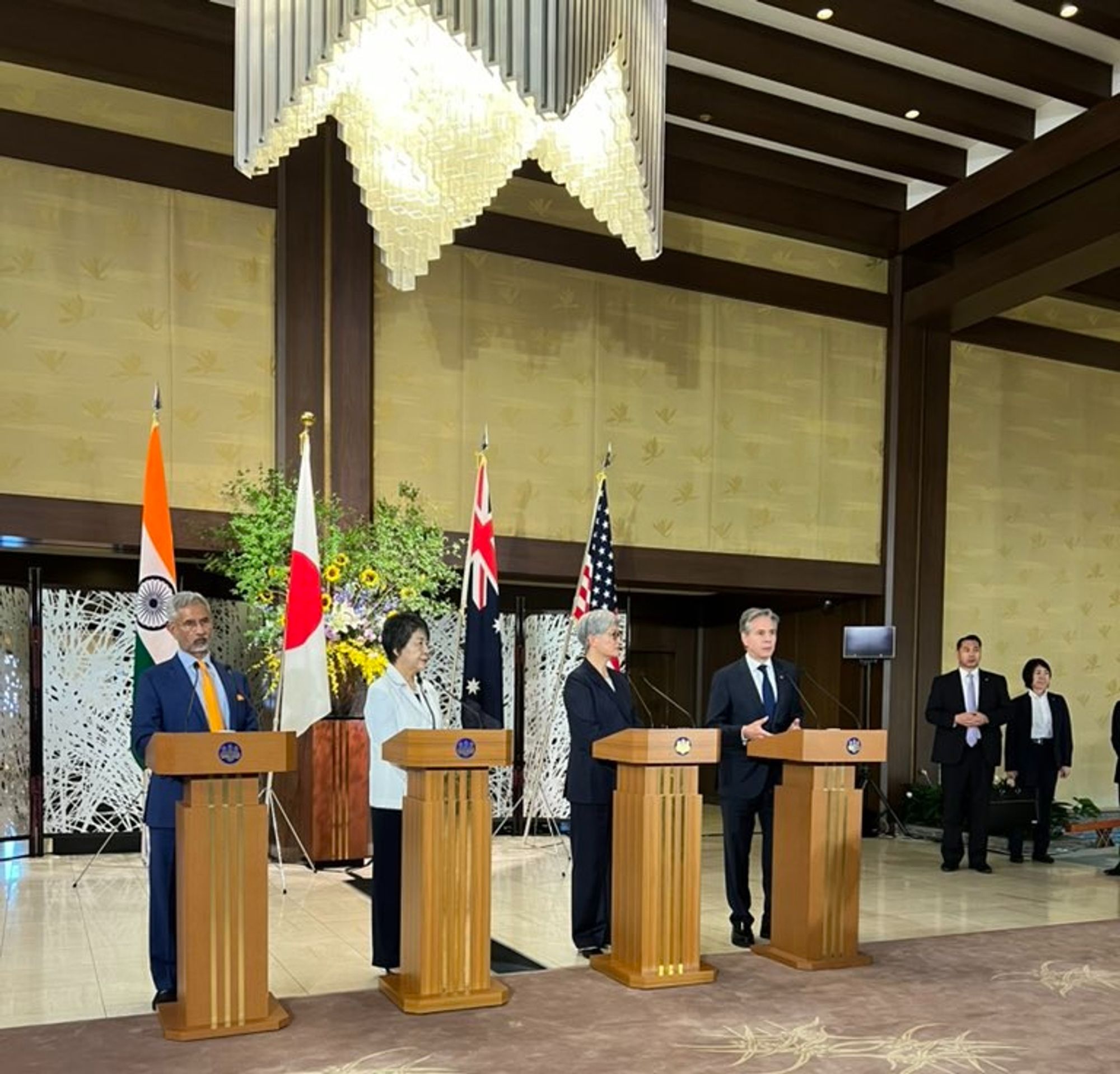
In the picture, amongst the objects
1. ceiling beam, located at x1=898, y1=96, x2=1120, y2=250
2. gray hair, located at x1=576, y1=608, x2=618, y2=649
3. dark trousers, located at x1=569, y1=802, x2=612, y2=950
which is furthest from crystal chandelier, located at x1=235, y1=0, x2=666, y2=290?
ceiling beam, located at x1=898, y1=96, x2=1120, y2=250

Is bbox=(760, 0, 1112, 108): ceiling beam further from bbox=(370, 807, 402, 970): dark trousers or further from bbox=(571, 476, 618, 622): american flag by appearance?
bbox=(370, 807, 402, 970): dark trousers

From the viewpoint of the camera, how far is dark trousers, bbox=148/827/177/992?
13.9ft

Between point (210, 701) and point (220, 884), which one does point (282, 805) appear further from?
point (220, 884)

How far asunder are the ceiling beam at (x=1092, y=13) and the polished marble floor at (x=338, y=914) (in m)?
5.30

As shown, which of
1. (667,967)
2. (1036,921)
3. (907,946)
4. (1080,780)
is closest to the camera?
(667,967)

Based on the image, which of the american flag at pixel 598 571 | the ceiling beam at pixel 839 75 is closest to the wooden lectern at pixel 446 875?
the american flag at pixel 598 571

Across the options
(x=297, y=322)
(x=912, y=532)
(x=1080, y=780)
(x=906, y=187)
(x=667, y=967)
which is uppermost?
(x=906, y=187)

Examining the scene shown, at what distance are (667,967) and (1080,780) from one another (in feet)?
25.8

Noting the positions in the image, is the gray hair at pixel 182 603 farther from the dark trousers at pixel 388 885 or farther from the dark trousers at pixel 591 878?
the dark trousers at pixel 591 878

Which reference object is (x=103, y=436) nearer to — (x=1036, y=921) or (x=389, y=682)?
(x=389, y=682)

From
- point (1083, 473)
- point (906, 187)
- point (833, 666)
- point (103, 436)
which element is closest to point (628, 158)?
point (103, 436)

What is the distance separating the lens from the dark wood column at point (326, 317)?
312 inches

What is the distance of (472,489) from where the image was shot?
859cm

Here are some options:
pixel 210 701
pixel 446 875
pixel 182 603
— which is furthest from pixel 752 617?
Result: pixel 182 603
